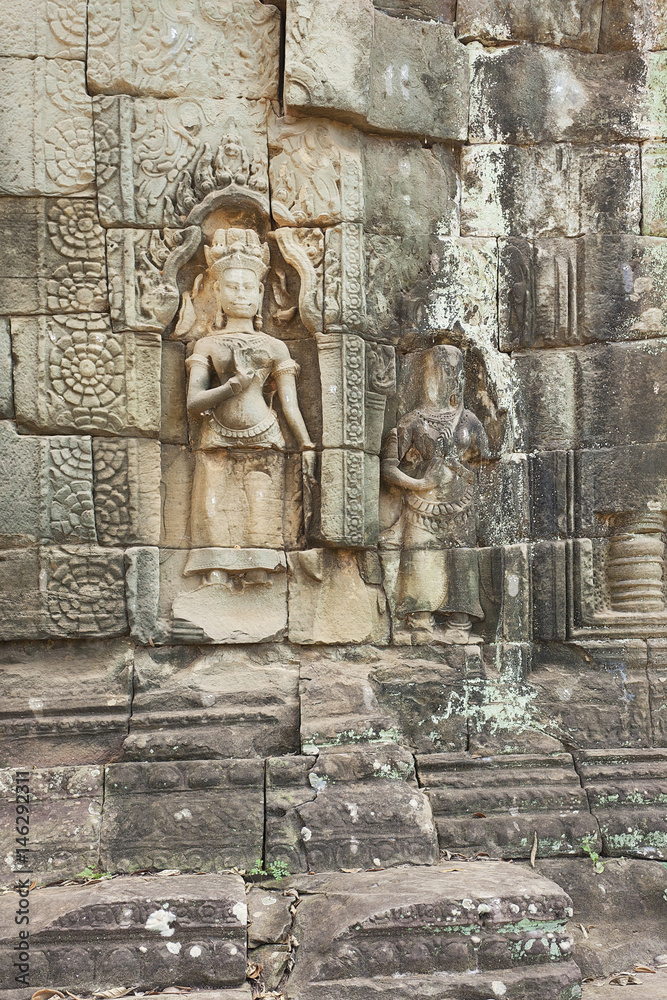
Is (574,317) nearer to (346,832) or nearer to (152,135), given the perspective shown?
(152,135)

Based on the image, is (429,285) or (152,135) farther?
(429,285)

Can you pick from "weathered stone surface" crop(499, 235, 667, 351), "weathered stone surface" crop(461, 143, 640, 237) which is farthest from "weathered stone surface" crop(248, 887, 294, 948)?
"weathered stone surface" crop(461, 143, 640, 237)

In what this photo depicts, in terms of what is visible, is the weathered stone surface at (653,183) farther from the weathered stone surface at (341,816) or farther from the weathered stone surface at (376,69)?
the weathered stone surface at (341,816)

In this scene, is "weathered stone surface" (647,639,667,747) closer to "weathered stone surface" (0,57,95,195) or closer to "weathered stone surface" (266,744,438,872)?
"weathered stone surface" (266,744,438,872)

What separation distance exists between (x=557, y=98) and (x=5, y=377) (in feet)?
12.9

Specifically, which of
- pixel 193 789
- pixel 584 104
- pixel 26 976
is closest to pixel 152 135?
pixel 584 104

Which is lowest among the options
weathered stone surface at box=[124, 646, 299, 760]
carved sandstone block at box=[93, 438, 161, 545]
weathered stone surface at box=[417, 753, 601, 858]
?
weathered stone surface at box=[417, 753, 601, 858]

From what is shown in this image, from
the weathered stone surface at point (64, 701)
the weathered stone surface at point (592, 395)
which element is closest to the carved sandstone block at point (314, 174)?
the weathered stone surface at point (592, 395)

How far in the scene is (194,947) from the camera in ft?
13.3

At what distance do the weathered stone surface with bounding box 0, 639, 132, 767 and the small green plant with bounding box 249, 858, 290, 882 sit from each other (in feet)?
3.29

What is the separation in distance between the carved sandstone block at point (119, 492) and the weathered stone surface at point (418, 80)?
100 inches

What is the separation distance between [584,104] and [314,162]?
189 cm

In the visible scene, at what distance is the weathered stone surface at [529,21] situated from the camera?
593cm

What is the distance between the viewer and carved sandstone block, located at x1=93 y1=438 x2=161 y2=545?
5.32 m
